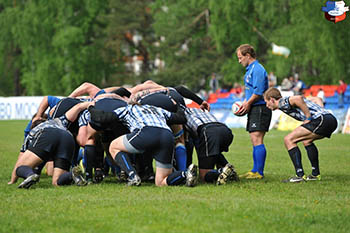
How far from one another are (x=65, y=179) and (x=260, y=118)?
3.26 m

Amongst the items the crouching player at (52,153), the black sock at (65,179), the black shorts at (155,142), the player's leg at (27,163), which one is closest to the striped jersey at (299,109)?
the black shorts at (155,142)

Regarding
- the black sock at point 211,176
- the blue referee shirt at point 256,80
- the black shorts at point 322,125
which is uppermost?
the blue referee shirt at point 256,80

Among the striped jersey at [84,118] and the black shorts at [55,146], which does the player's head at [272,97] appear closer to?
the striped jersey at [84,118]

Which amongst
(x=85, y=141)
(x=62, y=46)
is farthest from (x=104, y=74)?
(x=85, y=141)

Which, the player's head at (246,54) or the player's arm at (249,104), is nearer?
the player's arm at (249,104)

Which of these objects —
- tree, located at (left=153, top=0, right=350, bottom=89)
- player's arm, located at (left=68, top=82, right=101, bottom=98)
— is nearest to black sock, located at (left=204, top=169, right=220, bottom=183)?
player's arm, located at (left=68, top=82, right=101, bottom=98)

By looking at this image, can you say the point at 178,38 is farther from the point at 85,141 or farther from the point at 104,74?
the point at 85,141

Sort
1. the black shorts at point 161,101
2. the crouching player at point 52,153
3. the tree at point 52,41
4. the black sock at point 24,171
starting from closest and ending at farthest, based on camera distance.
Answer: the black sock at point 24,171, the crouching player at point 52,153, the black shorts at point 161,101, the tree at point 52,41

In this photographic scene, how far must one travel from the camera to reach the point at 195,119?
9.44 m

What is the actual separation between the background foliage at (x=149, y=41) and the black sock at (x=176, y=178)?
28.5 meters

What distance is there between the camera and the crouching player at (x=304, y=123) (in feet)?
30.4

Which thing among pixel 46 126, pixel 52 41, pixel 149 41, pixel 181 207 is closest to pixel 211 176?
pixel 181 207

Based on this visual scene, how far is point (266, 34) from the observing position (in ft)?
151

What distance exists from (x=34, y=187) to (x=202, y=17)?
46.4 meters
